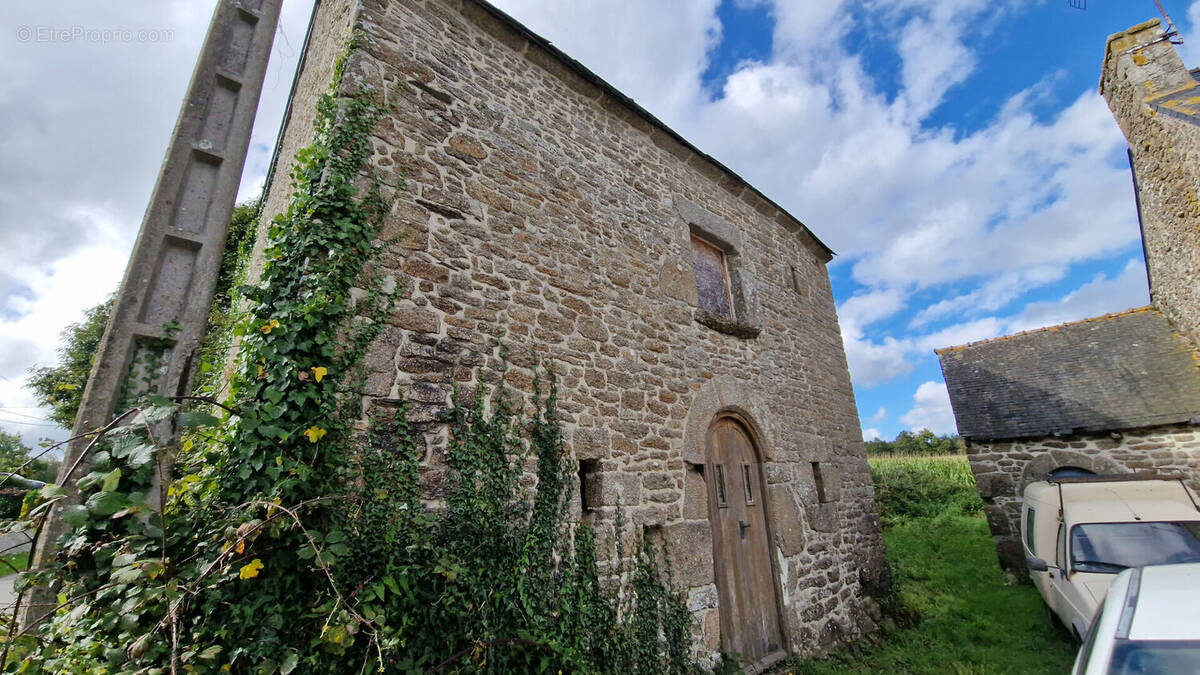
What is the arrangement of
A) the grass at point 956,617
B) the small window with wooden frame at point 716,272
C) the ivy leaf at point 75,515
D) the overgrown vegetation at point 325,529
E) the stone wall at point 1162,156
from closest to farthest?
the ivy leaf at point 75,515 < the overgrown vegetation at point 325,529 < the grass at point 956,617 < the small window with wooden frame at point 716,272 < the stone wall at point 1162,156

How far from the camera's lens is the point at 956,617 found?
6438mm

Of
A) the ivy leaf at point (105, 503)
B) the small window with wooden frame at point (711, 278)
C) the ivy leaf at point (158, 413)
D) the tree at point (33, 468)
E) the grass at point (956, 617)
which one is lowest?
the grass at point (956, 617)

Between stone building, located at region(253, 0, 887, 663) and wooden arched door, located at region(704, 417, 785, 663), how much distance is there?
22mm

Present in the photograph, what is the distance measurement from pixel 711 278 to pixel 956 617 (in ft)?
18.1

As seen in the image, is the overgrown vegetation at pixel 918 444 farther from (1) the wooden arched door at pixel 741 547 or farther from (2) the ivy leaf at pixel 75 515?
(2) the ivy leaf at pixel 75 515

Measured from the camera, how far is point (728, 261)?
664 cm

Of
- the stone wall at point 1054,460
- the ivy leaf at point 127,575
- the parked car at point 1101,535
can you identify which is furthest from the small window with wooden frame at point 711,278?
the stone wall at point 1054,460

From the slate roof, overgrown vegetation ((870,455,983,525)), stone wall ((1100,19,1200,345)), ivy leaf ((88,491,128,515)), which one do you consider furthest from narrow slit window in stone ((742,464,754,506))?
overgrown vegetation ((870,455,983,525))

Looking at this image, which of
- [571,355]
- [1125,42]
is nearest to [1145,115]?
[1125,42]

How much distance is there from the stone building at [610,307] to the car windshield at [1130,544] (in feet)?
7.40

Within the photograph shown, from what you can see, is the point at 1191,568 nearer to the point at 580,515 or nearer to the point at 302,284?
the point at 580,515

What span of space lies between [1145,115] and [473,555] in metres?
12.2

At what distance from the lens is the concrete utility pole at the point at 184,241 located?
2.18 m

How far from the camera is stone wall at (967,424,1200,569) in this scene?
25.4 feet
